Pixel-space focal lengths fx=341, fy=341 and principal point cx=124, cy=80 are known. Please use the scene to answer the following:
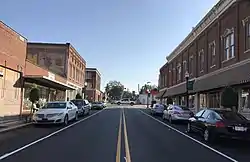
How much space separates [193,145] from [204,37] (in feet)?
70.9

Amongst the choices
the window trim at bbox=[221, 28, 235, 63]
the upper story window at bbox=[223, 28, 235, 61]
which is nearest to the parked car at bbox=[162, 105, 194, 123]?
the window trim at bbox=[221, 28, 235, 63]

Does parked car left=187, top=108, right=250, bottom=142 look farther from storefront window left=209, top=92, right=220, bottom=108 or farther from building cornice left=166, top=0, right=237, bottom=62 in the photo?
storefront window left=209, top=92, right=220, bottom=108

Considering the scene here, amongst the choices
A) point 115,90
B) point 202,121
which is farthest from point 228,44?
point 115,90

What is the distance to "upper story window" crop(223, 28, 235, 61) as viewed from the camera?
987 inches

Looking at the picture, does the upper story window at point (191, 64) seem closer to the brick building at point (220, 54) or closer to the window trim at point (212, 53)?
the brick building at point (220, 54)

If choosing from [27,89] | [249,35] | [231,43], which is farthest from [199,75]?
[27,89]

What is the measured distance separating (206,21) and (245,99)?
1191 centimetres

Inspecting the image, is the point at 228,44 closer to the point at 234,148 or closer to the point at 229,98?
the point at 229,98

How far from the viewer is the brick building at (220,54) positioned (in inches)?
877

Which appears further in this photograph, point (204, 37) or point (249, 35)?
point (204, 37)

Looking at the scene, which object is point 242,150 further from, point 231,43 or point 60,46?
point 60,46

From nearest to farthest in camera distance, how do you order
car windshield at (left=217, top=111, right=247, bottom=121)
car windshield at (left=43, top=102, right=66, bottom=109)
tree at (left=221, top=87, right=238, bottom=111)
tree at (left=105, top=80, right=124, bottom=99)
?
car windshield at (left=217, top=111, right=247, bottom=121), tree at (left=221, top=87, right=238, bottom=111), car windshield at (left=43, top=102, right=66, bottom=109), tree at (left=105, top=80, right=124, bottom=99)

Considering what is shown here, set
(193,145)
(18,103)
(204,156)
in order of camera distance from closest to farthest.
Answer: (204,156) → (193,145) → (18,103)

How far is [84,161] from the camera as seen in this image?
9.36 metres
